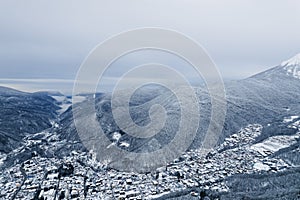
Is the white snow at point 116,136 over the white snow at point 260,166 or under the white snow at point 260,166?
under

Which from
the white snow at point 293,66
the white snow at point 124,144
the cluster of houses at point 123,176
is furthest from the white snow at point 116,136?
the white snow at point 293,66

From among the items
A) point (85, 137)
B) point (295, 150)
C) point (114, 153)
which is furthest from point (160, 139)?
point (295, 150)

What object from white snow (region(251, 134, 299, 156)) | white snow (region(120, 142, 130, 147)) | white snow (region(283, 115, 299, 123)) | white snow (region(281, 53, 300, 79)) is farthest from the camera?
white snow (region(281, 53, 300, 79))

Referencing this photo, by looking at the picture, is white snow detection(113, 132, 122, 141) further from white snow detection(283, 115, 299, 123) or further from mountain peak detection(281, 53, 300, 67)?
mountain peak detection(281, 53, 300, 67)

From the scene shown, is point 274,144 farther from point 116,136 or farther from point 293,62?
point 293,62

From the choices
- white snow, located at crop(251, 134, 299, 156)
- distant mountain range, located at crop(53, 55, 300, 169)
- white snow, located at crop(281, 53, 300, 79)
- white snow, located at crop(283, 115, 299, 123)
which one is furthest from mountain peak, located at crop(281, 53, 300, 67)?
white snow, located at crop(251, 134, 299, 156)

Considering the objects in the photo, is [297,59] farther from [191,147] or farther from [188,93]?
[191,147]

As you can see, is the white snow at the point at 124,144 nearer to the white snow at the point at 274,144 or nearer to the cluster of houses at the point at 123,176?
the cluster of houses at the point at 123,176
